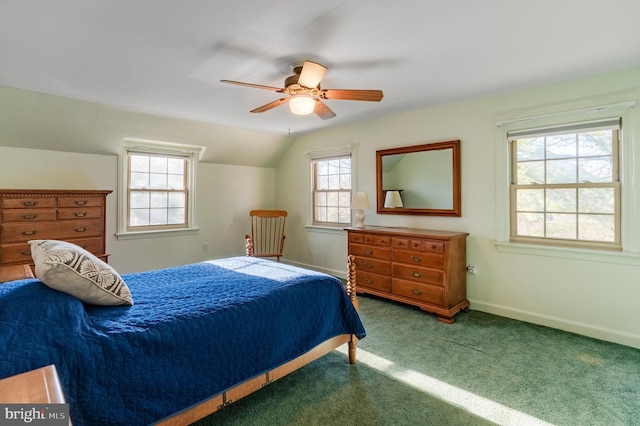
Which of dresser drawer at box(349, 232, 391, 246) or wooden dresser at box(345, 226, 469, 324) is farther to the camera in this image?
dresser drawer at box(349, 232, 391, 246)

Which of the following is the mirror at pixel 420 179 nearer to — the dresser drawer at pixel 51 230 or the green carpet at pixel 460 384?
the green carpet at pixel 460 384

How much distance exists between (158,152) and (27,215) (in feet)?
5.75

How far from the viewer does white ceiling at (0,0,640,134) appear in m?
1.81

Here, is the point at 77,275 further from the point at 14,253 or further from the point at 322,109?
the point at 14,253

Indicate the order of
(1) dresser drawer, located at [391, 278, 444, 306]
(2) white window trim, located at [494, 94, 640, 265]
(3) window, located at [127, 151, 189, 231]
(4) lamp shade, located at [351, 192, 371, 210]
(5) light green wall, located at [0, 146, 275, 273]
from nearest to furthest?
(2) white window trim, located at [494, 94, 640, 265] < (1) dresser drawer, located at [391, 278, 444, 306] < (5) light green wall, located at [0, 146, 275, 273] < (4) lamp shade, located at [351, 192, 371, 210] < (3) window, located at [127, 151, 189, 231]

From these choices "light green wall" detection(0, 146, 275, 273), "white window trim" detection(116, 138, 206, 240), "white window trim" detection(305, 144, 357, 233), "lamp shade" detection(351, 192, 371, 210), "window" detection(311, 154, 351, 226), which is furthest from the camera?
"window" detection(311, 154, 351, 226)

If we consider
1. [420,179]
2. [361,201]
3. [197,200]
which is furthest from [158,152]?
[420,179]

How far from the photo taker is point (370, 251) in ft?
12.7

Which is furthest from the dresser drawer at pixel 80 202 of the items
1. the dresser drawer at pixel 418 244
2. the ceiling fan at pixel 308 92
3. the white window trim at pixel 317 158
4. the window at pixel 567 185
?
the window at pixel 567 185

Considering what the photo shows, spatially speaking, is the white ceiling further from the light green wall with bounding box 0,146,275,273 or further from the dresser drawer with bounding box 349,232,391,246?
the dresser drawer with bounding box 349,232,391,246

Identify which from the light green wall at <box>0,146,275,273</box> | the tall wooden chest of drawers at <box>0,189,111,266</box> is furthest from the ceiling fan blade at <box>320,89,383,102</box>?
the light green wall at <box>0,146,275,273</box>

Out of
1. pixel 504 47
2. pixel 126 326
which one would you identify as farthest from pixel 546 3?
pixel 126 326

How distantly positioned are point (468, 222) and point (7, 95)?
4820 mm

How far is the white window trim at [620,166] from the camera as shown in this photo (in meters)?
2.65
